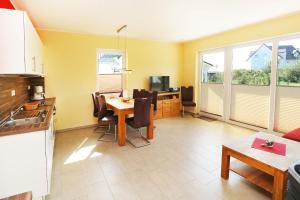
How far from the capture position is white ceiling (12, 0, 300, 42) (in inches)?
112

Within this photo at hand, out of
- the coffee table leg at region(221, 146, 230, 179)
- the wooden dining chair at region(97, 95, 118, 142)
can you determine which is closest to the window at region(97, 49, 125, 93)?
the wooden dining chair at region(97, 95, 118, 142)

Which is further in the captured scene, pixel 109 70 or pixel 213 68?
pixel 213 68

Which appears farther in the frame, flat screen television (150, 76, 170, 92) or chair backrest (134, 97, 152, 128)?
flat screen television (150, 76, 170, 92)

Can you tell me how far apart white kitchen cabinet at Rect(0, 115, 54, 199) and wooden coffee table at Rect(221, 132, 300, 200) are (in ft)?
7.06

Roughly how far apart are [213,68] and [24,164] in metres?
5.12

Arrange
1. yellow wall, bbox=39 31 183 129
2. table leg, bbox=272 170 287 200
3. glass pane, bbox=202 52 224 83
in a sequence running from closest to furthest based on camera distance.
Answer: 1. table leg, bbox=272 170 287 200
2. yellow wall, bbox=39 31 183 129
3. glass pane, bbox=202 52 224 83

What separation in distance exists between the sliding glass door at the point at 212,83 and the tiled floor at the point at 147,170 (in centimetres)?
143

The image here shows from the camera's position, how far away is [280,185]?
5.98 ft

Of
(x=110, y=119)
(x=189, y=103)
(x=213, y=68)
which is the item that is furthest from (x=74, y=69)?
(x=213, y=68)

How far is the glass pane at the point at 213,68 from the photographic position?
5207 millimetres

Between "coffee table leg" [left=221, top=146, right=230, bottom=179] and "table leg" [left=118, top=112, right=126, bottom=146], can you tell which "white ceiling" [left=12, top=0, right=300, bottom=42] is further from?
"coffee table leg" [left=221, top=146, right=230, bottom=179]

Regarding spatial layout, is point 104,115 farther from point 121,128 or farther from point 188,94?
point 188,94

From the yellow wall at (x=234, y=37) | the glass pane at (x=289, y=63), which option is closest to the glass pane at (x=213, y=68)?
the yellow wall at (x=234, y=37)

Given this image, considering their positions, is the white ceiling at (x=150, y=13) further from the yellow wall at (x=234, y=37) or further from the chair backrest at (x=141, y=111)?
the chair backrest at (x=141, y=111)
